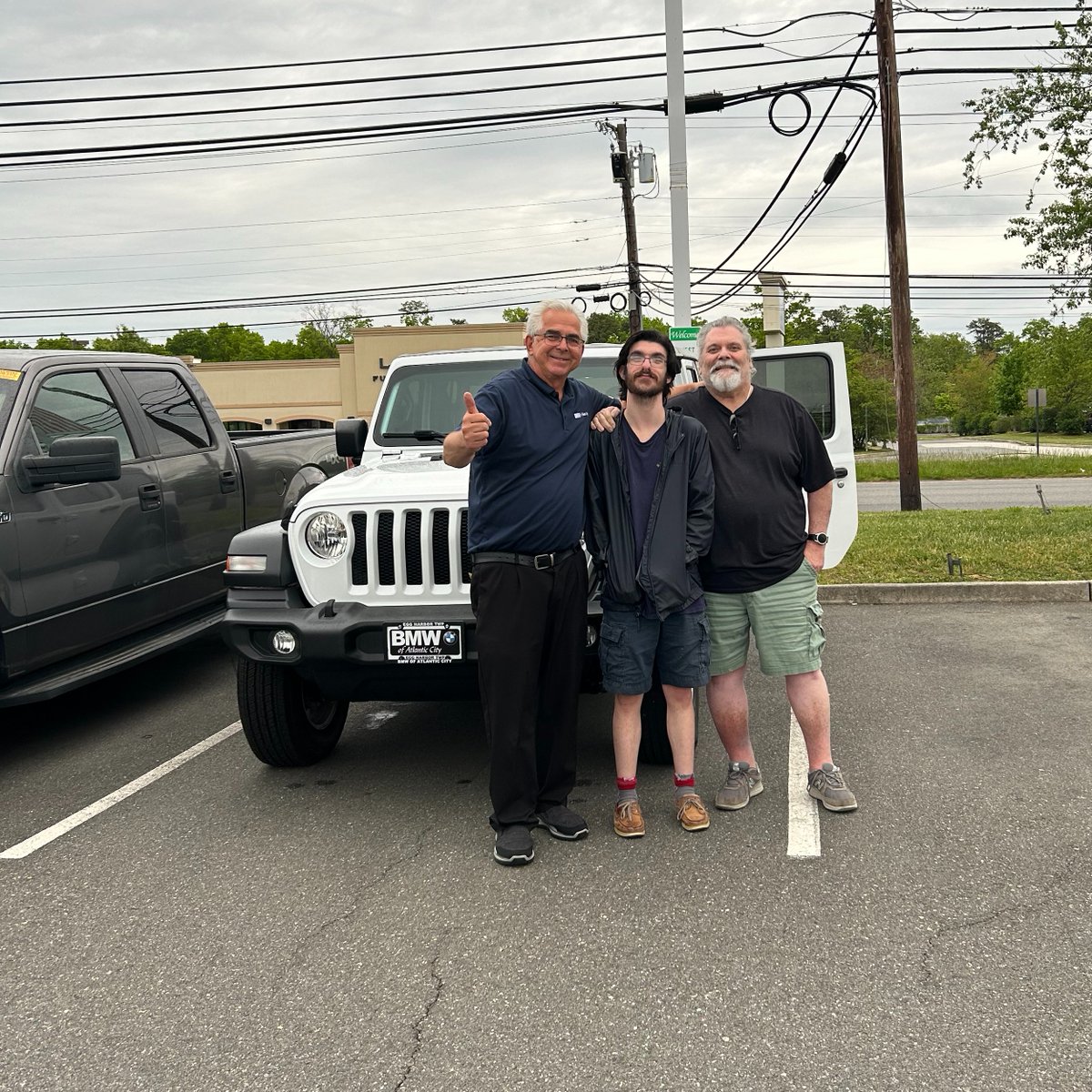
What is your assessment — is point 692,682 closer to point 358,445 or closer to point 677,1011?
point 677,1011

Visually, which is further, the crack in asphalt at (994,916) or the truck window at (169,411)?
the truck window at (169,411)

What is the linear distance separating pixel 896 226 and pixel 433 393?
489 inches

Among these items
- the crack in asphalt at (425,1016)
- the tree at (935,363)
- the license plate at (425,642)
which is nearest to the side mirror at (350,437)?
the license plate at (425,642)

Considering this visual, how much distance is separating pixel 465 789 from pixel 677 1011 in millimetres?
2020

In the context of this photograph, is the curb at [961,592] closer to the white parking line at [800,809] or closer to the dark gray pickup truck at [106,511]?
the white parking line at [800,809]

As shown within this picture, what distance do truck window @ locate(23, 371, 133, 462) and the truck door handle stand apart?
205 mm

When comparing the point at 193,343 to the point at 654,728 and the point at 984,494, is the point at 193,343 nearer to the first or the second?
the point at 984,494

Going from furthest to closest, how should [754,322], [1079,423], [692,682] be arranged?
[754,322]
[1079,423]
[692,682]

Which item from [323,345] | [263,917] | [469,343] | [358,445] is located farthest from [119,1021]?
[323,345]

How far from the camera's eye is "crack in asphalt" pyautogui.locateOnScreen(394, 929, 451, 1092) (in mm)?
2627

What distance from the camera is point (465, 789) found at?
4.74 meters

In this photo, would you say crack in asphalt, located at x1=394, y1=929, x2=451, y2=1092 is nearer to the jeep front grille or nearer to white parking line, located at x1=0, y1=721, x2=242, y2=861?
the jeep front grille

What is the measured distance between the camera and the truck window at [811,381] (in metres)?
5.96

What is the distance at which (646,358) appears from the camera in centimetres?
398
